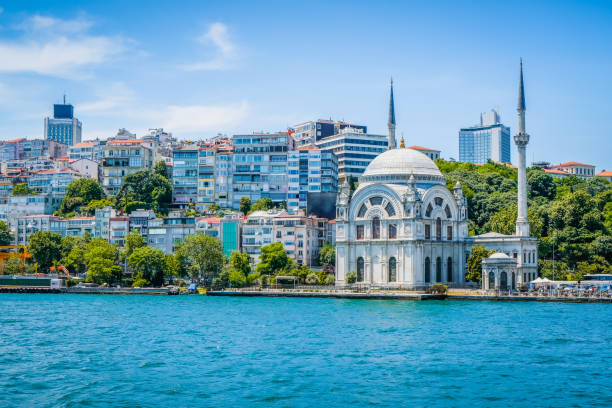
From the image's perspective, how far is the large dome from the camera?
6544cm

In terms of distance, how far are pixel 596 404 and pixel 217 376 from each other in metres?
10.7

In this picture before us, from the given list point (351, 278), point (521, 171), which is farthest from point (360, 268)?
point (521, 171)

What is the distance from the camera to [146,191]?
287 ft

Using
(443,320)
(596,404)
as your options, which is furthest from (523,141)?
(596,404)

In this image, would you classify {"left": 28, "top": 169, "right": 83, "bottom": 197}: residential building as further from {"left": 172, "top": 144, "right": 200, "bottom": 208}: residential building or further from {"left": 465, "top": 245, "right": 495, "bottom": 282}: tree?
{"left": 465, "top": 245, "right": 495, "bottom": 282}: tree

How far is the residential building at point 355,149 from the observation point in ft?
321

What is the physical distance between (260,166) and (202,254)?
23.6 metres

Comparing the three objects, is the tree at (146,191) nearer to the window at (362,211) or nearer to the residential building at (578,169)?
the window at (362,211)

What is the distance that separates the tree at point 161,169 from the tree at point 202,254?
1177 inches

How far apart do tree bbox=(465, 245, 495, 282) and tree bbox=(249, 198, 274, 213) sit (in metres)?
25.8

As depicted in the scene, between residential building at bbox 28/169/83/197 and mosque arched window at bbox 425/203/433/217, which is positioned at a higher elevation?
residential building at bbox 28/169/83/197

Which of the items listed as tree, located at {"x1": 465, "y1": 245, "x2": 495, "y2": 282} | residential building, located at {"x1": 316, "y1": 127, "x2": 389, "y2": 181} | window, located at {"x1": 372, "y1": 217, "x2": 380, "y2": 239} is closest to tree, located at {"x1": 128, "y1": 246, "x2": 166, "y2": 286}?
window, located at {"x1": 372, "y1": 217, "x2": 380, "y2": 239}

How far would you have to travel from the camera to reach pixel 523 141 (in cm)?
6394

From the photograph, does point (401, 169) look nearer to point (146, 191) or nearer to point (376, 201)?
point (376, 201)
